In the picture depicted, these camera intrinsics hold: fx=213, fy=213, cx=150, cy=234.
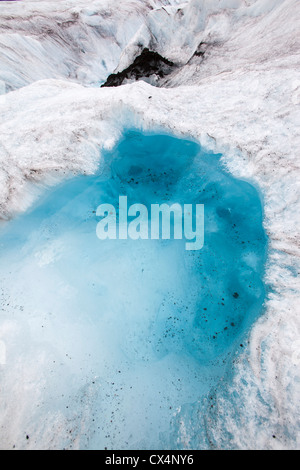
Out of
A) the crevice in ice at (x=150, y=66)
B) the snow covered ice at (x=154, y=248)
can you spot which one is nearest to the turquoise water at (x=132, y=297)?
the snow covered ice at (x=154, y=248)

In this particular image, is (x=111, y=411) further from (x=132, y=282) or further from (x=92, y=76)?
(x=92, y=76)

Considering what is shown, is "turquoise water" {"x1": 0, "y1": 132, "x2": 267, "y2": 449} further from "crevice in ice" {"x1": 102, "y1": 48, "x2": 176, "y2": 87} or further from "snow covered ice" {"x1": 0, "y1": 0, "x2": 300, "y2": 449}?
"crevice in ice" {"x1": 102, "y1": 48, "x2": 176, "y2": 87}

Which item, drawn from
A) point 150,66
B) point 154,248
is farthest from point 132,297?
point 150,66

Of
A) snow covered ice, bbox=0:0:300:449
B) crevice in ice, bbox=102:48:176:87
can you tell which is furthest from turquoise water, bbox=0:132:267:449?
crevice in ice, bbox=102:48:176:87

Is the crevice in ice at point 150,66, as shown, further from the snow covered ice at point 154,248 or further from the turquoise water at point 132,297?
the turquoise water at point 132,297

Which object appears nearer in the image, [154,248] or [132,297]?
[132,297]

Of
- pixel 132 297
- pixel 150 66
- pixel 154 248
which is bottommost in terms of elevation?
pixel 132 297

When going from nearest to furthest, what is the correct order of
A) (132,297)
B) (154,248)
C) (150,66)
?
(132,297), (154,248), (150,66)

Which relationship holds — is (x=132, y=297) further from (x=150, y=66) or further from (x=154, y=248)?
(x=150, y=66)
